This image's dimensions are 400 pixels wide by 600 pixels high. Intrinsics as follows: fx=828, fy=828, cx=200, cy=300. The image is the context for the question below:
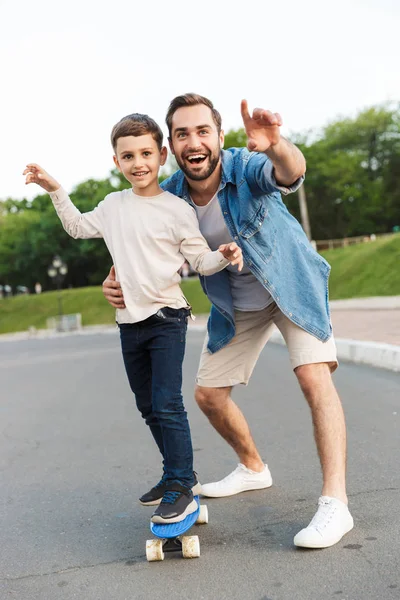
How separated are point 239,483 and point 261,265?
4.28 ft

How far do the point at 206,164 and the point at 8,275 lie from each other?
265ft

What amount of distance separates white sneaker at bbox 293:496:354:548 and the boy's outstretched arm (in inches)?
64.0

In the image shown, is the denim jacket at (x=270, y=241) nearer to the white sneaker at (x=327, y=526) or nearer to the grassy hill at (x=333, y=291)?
the white sneaker at (x=327, y=526)

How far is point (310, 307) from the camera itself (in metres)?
3.97

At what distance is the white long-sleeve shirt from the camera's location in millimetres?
3707

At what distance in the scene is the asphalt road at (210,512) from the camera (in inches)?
119

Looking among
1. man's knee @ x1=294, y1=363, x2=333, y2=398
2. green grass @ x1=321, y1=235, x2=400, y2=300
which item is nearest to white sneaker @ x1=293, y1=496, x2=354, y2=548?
man's knee @ x1=294, y1=363, x2=333, y2=398

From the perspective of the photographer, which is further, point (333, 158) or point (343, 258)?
point (333, 158)

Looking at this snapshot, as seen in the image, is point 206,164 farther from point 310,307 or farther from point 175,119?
point 310,307

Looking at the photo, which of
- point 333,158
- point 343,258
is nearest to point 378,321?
point 343,258

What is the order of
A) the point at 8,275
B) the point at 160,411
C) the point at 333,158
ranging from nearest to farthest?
1. the point at 160,411
2. the point at 333,158
3. the point at 8,275

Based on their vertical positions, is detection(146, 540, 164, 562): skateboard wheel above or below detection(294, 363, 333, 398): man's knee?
below

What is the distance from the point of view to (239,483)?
14.6 ft

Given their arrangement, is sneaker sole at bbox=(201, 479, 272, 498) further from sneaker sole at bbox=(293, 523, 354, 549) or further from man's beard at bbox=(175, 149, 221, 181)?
man's beard at bbox=(175, 149, 221, 181)
